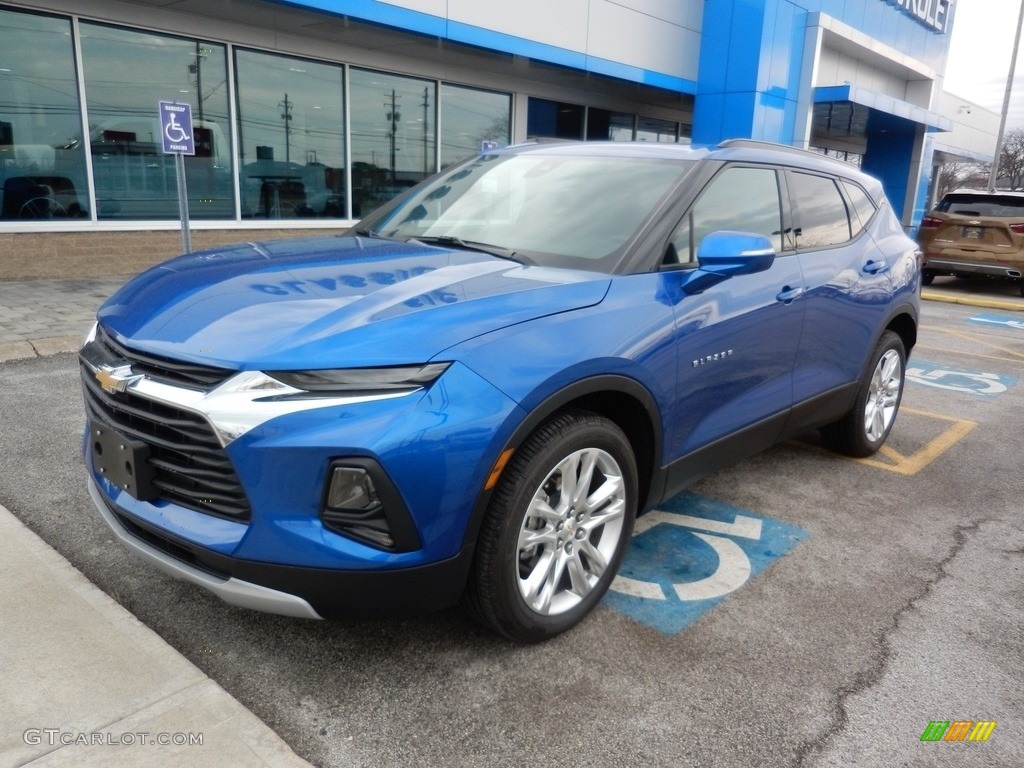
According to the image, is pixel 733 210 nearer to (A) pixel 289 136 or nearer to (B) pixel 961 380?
(B) pixel 961 380

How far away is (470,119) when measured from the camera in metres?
15.0

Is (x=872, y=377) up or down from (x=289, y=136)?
down

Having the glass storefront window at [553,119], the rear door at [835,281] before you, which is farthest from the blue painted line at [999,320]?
the glass storefront window at [553,119]

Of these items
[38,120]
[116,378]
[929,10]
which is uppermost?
[929,10]

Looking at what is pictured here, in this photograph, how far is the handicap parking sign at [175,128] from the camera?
22.9ft

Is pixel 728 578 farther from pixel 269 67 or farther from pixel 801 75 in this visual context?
pixel 801 75

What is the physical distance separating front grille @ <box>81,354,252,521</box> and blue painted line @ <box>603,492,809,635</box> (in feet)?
5.02

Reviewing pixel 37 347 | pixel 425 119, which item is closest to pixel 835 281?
pixel 37 347

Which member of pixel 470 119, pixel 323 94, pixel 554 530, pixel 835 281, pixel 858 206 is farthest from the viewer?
pixel 470 119

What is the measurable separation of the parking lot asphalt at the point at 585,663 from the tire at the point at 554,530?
168 millimetres

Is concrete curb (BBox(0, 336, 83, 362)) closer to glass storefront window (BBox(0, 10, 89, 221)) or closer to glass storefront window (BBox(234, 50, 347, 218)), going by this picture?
glass storefront window (BBox(0, 10, 89, 221))

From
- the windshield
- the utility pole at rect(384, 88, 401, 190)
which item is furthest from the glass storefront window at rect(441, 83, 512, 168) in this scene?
the windshield

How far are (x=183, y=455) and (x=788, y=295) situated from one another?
2.68m

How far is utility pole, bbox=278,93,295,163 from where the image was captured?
12.2 metres
